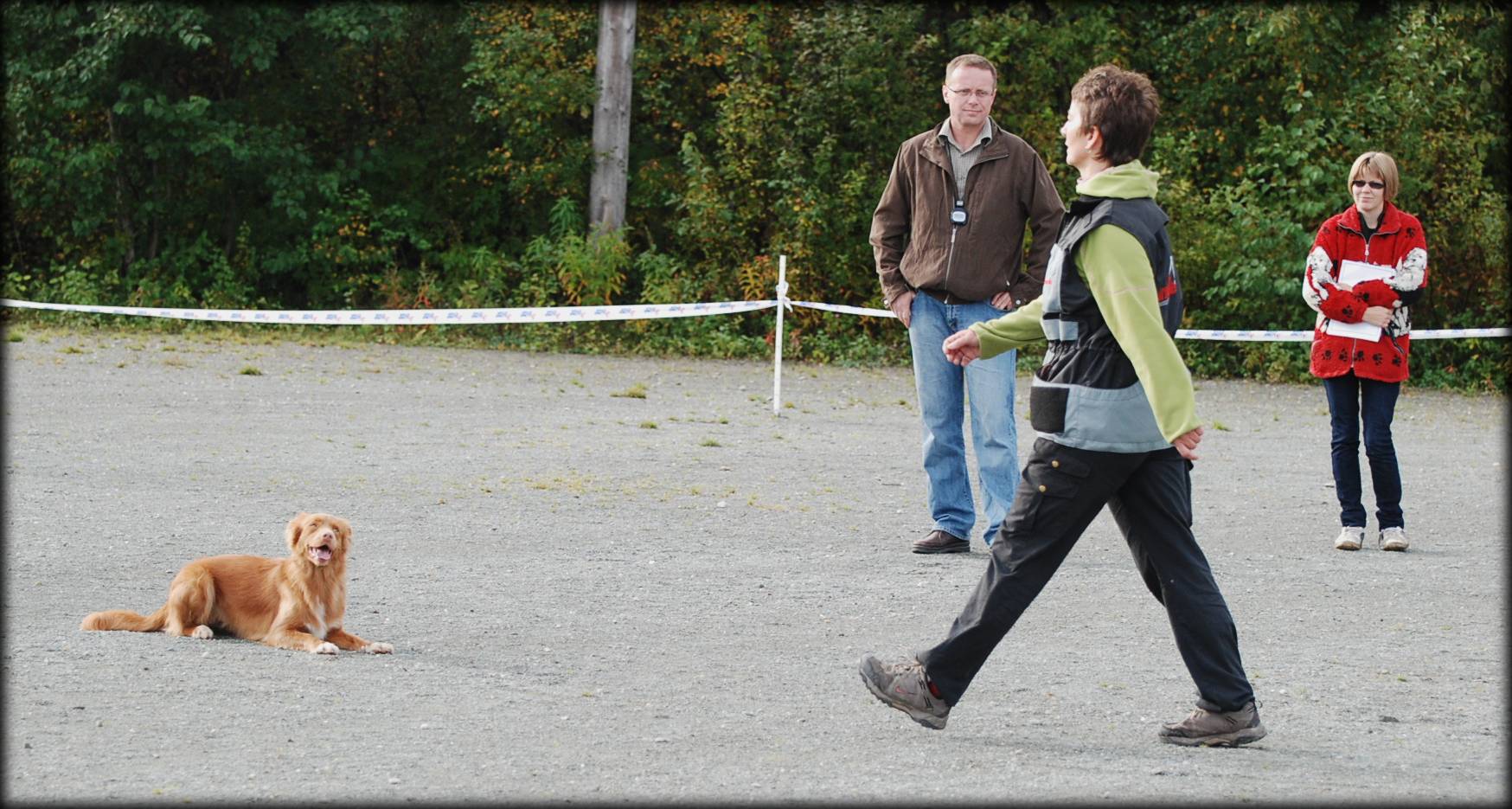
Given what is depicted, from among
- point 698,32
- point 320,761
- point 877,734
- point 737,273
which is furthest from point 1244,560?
point 698,32

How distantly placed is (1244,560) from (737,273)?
1267cm

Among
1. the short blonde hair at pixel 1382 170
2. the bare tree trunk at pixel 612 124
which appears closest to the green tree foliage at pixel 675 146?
the bare tree trunk at pixel 612 124

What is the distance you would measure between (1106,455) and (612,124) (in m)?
17.2

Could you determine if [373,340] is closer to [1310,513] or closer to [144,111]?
[144,111]

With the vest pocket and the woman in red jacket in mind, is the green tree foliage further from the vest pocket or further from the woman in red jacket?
the vest pocket

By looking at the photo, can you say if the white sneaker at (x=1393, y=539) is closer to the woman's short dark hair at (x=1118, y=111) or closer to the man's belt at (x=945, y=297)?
the man's belt at (x=945, y=297)

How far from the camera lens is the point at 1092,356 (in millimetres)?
4559

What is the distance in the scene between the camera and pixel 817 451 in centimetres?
1130

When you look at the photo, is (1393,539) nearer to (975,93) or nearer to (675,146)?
(975,93)

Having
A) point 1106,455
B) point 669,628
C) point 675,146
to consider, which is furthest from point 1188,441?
point 675,146

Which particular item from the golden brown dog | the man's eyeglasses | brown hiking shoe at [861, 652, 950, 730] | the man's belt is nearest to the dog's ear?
the golden brown dog

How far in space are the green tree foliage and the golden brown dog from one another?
1291 centimetres

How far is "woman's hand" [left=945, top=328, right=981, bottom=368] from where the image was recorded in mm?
4895

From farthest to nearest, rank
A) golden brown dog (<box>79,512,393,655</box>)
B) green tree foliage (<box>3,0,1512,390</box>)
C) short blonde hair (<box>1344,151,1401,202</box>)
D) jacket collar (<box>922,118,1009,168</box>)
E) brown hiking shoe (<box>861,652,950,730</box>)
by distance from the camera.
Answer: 1. green tree foliage (<box>3,0,1512,390</box>)
2. short blonde hair (<box>1344,151,1401,202</box>)
3. jacket collar (<box>922,118,1009,168</box>)
4. golden brown dog (<box>79,512,393,655</box>)
5. brown hiking shoe (<box>861,652,950,730</box>)
